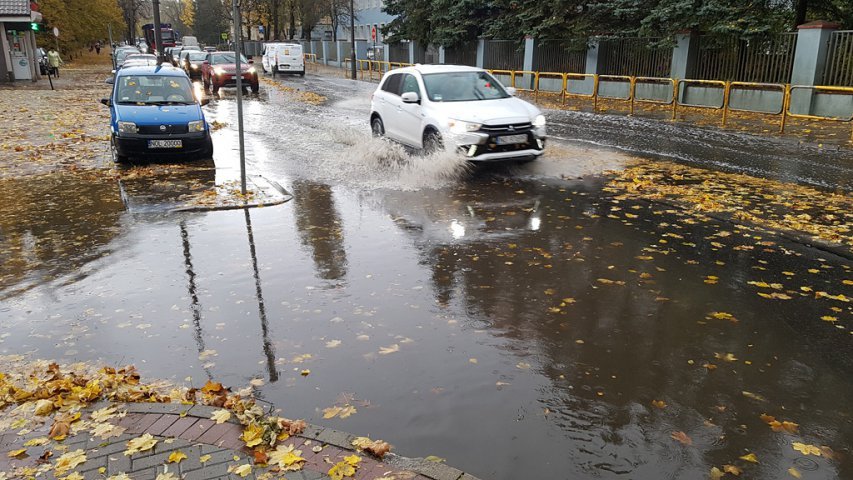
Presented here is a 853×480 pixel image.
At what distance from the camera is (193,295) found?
6.01 m

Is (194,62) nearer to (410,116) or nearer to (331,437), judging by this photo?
(410,116)

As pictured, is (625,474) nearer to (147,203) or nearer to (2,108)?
(147,203)

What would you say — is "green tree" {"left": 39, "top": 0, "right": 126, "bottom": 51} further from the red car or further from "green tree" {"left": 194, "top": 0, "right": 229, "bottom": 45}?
"green tree" {"left": 194, "top": 0, "right": 229, "bottom": 45}

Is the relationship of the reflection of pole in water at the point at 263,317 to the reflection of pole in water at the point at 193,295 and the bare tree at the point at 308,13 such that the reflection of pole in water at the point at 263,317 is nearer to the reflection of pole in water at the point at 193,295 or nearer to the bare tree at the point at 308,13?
the reflection of pole in water at the point at 193,295

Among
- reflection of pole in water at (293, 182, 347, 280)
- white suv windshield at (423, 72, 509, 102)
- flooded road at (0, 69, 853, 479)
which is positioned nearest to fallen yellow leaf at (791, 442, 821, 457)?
flooded road at (0, 69, 853, 479)

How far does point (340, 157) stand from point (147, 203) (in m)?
4.73

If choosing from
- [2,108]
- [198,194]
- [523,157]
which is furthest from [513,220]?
[2,108]

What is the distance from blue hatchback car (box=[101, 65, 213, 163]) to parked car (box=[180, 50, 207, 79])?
79.8 feet

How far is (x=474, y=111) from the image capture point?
36.0 ft

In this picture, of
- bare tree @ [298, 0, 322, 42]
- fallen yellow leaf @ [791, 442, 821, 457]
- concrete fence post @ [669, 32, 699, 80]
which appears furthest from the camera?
bare tree @ [298, 0, 322, 42]

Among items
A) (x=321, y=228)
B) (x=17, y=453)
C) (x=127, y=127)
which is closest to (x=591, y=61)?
(x=127, y=127)

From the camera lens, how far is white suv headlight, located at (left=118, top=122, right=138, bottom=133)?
11.8m

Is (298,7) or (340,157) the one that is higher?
(298,7)

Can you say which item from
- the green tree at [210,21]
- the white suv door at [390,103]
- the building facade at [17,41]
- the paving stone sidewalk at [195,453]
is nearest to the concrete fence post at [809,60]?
the white suv door at [390,103]
